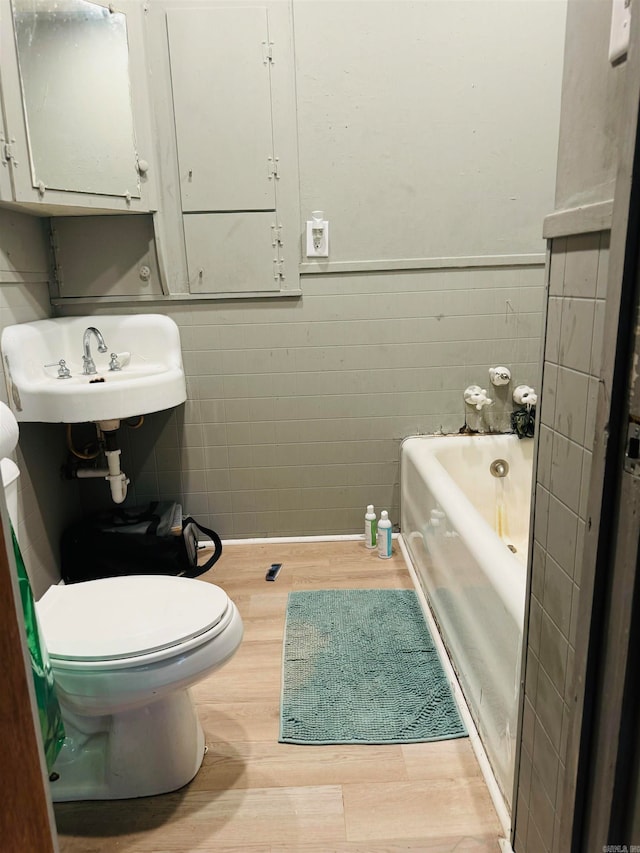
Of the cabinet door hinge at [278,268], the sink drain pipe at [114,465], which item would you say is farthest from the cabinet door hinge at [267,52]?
the sink drain pipe at [114,465]

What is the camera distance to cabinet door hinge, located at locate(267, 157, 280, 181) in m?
2.32

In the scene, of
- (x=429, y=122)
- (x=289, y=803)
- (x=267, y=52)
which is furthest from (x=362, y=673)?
(x=267, y=52)

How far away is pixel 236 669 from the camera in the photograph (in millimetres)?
1880

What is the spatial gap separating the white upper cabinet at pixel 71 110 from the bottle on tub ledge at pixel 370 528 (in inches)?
58.5

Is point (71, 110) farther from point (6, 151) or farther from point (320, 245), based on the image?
point (320, 245)

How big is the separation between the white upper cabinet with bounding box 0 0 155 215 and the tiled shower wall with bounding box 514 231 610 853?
5.40 ft

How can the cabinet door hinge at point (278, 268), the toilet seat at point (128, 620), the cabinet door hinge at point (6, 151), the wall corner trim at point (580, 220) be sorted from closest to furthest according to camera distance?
1. the wall corner trim at point (580, 220)
2. the toilet seat at point (128, 620)
3. the cabinet door hinge at point (6, 151)
4. the cabinet door hinge at point (278, 268)

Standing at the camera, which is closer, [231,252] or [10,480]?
[10,480]

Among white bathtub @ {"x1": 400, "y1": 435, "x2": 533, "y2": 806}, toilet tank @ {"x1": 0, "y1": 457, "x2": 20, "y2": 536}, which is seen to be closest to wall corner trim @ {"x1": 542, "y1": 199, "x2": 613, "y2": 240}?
white bathtub @ {"x1": 400, "y1": 435, "x2": 533, "y2": 806}

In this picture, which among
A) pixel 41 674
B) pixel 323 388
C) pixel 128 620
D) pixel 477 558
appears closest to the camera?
pixel 41 674

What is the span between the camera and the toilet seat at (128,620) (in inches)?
49.4

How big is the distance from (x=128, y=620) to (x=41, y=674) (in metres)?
0.22

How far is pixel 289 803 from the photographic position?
140 centimetres

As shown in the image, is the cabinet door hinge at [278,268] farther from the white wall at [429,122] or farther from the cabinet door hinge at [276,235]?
the white wall at [429,122]
